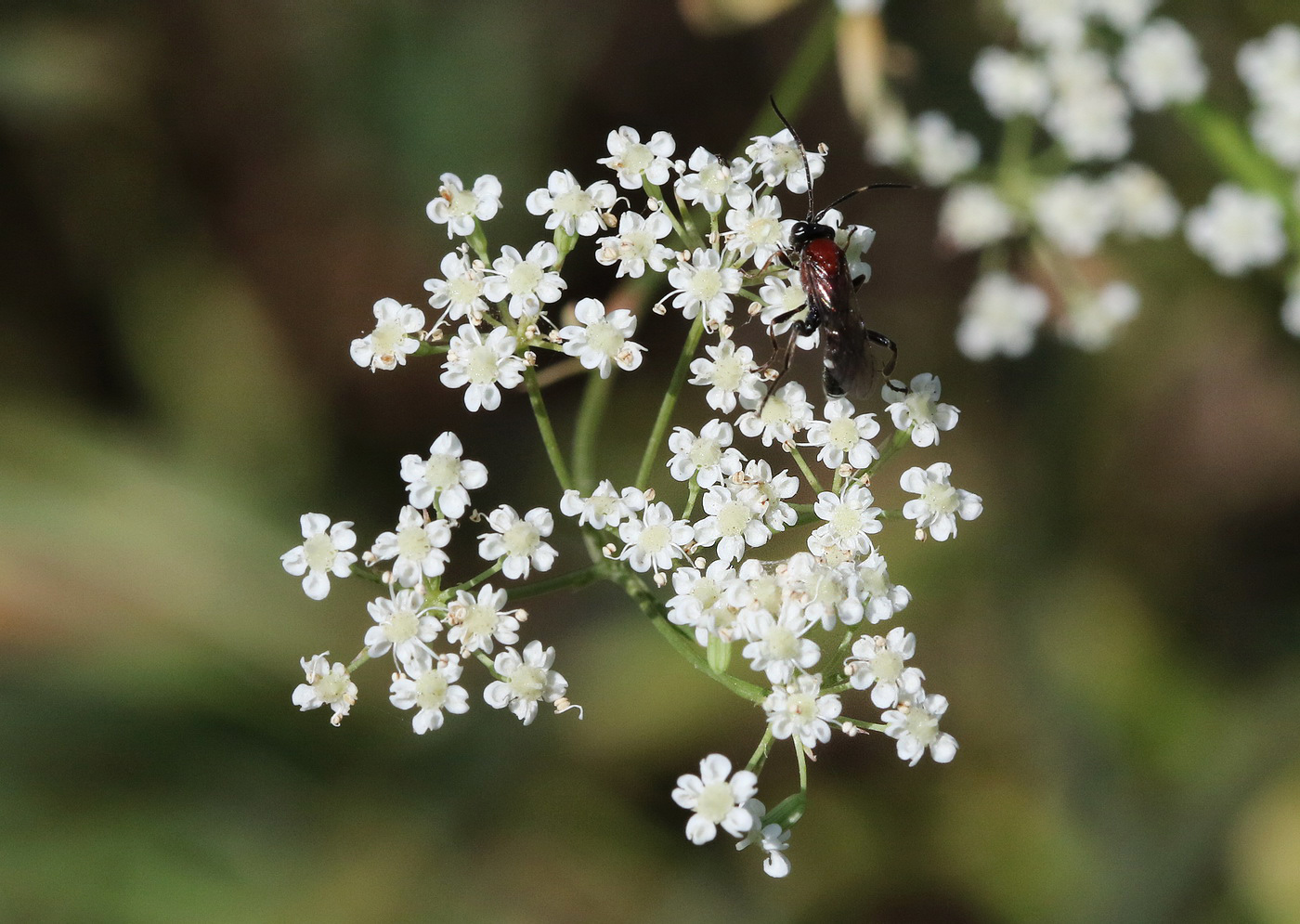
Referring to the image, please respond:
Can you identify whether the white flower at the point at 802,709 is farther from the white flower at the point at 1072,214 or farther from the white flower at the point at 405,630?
the white flower at the point at 1072,214

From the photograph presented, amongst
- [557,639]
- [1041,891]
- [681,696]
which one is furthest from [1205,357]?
[557,639]

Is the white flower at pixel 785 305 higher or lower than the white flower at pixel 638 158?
lower

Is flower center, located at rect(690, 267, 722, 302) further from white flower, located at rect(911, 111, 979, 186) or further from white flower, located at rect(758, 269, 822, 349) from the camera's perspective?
white flower, located at rect(911, 111, 979, 186)

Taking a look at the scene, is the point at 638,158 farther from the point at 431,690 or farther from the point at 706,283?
the point at 431,690

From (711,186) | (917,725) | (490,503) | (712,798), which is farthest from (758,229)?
(490,503)

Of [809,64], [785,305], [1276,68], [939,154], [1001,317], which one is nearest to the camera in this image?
[785,305]

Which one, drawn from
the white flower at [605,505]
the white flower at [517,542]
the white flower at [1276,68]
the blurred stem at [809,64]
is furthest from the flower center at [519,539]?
the white flower at [1276,68]

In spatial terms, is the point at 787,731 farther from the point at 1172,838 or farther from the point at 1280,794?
the point at 1280,794
